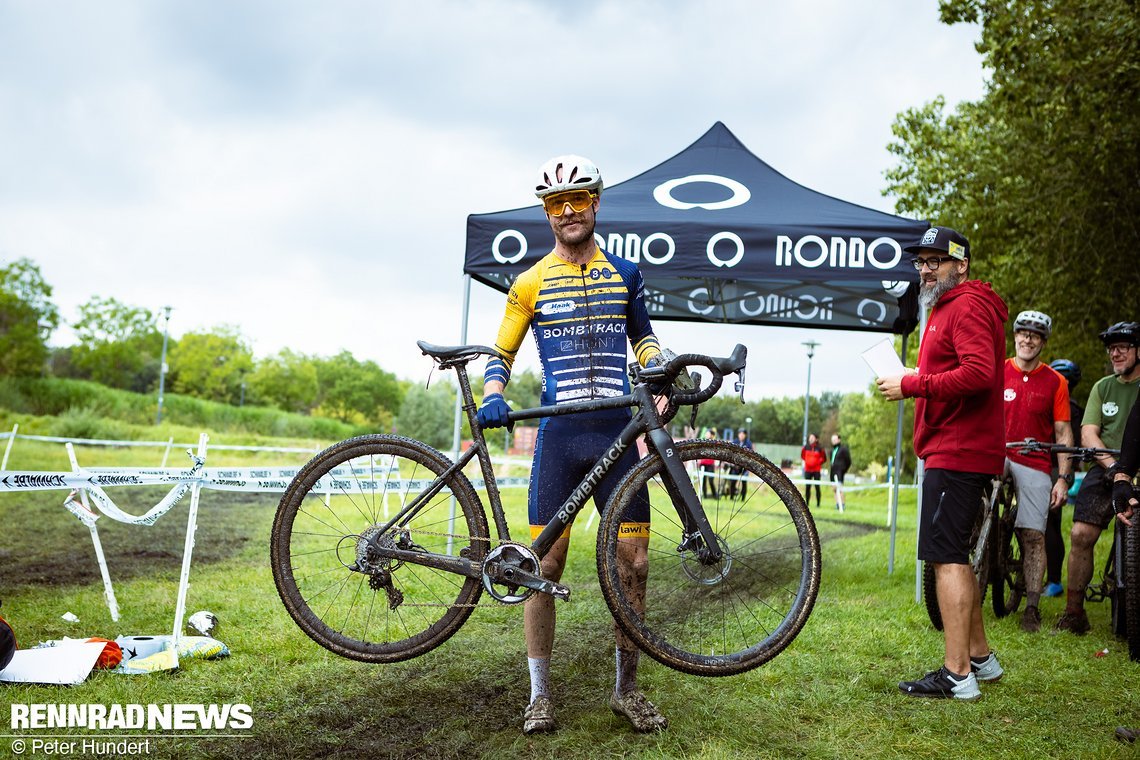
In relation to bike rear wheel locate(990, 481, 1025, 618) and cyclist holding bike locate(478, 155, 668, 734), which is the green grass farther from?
cyclist holding bike locate(478, 155, 668, 734)

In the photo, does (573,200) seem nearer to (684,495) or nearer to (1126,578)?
(684,495)

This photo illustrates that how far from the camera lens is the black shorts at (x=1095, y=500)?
633 cm

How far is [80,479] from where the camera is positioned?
5.18 meters

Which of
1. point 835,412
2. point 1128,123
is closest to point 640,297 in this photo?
point 1128,123

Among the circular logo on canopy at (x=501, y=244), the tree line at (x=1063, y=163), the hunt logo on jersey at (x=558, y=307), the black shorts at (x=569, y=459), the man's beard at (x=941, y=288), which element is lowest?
the black shorts at (x=569, y=459)

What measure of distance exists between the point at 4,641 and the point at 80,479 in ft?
3.92

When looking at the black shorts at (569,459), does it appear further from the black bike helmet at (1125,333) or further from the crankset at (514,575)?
the black bike helmet at (1125,333)

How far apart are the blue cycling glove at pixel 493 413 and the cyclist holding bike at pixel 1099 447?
4809 millimetres

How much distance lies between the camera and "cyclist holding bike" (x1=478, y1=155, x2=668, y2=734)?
3.87m

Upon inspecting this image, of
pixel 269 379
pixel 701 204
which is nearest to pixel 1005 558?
pixel 701 204

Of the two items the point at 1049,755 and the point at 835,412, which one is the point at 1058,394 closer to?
the point at 1049,755

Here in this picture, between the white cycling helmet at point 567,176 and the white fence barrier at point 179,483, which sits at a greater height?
the white cycling helmet at point 567,176

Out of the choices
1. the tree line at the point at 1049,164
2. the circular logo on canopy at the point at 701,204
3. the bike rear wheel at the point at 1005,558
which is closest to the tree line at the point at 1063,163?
the tree line at the point at 1049,164

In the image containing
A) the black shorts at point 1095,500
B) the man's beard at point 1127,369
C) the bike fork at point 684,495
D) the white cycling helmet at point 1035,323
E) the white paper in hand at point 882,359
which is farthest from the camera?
the man's beard at point 1127,369
